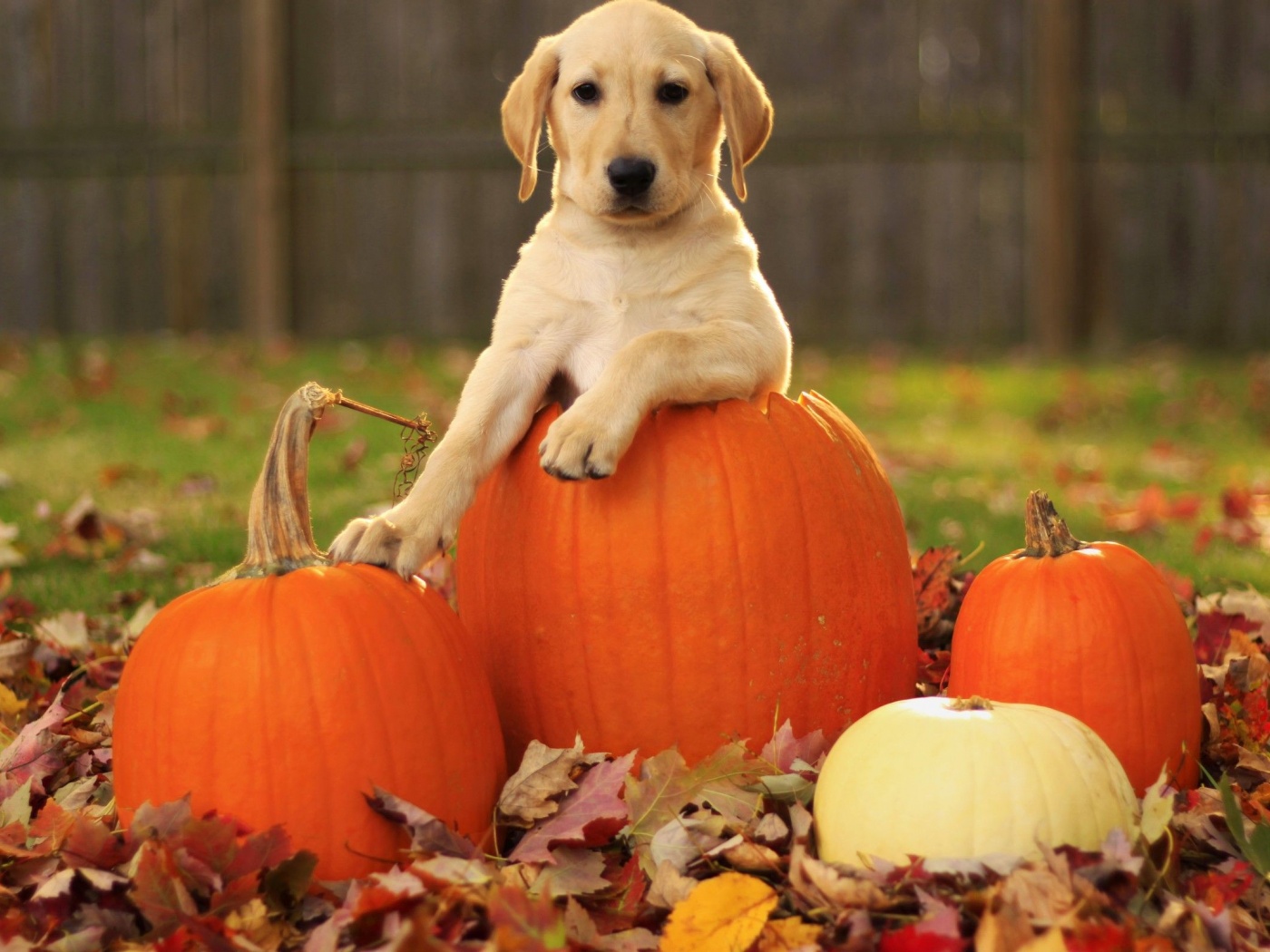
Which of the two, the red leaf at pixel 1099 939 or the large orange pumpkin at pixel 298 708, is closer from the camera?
the red leaf at pixel 1099 939

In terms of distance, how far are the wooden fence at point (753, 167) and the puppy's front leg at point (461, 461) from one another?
7.29 metres

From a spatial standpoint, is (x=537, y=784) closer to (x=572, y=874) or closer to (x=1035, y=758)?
(x=572, y=874)

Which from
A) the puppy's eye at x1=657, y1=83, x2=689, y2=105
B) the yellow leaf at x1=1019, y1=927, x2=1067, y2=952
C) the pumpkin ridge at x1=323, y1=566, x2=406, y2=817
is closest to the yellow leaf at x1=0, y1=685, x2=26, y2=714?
the pumpkin ridge at x1=323, y1=566, x2=406, y2=817

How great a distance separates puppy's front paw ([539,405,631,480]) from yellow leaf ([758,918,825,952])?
0.80 metres

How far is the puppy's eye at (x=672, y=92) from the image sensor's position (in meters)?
2.90

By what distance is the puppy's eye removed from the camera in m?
2.90

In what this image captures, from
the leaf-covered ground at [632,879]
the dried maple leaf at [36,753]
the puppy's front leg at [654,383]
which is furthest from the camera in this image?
the dried maple leaf at [36,753]

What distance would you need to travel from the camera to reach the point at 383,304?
33.2 ft

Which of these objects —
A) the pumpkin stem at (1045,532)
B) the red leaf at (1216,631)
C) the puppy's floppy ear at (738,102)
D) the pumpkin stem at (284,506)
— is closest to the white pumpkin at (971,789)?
the pumpkin stem at (1045,532)

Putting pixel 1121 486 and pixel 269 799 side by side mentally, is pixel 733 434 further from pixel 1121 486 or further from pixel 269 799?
pixel 1121 486

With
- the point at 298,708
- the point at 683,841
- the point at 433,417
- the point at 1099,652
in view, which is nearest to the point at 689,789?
the point at 683,841

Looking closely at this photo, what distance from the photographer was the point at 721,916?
1943 mm

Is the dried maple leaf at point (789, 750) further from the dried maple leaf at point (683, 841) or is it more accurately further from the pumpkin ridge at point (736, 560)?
the dried maple leaf at point (683, 841)

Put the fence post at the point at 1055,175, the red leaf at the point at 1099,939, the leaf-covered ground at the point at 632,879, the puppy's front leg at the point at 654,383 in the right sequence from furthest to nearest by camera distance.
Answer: the fence post at the point at 1055,175 → the puppy's front leg at the point at 654,383 → the leaf-covered ground at the point at 632,879 → the red leaf at the point at 1099,939
